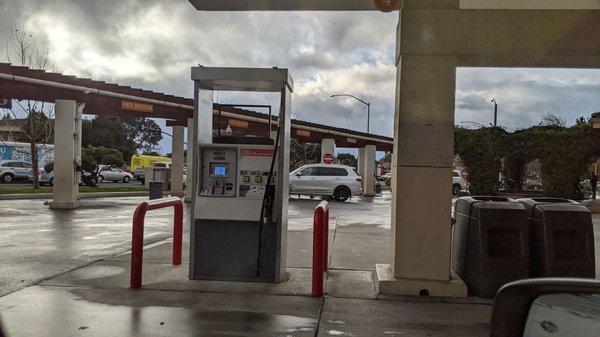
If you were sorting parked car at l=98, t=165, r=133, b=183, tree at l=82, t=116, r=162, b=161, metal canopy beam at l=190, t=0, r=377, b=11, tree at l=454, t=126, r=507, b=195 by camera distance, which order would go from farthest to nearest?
tree at l=82, t=116, r=162, b=161 → parked car at l=98, t=165, r=133, b=183 → tree at l=454, t=126, r=507, b=195 → metal canopy beam at l=190, t=0, r=377, b=11

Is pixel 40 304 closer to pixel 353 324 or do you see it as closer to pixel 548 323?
pixel 353 324

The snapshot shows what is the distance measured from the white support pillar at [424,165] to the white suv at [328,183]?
17.5 meters

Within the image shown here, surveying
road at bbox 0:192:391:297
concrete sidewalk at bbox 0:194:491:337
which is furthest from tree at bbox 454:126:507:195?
concrete sidewalk at bbox 0:194:491:337

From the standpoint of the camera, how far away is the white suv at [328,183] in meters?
23.6

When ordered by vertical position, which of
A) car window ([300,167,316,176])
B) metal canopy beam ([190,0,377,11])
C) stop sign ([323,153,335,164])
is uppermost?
metal canopy beam ([190,0,377,11])

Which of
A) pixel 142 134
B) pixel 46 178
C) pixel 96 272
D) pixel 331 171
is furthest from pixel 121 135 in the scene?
pixel 96 272

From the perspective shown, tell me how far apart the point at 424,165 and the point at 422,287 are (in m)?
1.45

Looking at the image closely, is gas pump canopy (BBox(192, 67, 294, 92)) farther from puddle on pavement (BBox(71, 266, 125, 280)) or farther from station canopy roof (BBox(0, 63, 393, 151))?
station canopy roof (BBox(0, 63, 393, 151))

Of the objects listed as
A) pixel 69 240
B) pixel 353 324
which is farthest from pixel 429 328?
pixel 69 240

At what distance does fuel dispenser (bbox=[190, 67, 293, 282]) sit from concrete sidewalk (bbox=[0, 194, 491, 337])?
258mm

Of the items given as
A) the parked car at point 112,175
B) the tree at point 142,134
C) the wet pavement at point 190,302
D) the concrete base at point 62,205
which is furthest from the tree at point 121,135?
the wet pavement at point 190,302

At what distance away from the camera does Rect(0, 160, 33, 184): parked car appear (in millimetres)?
34469

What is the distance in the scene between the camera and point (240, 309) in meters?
5.47

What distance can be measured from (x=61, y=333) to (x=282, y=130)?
10.9 feet
